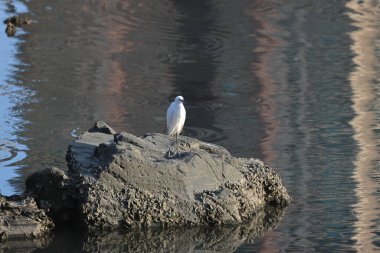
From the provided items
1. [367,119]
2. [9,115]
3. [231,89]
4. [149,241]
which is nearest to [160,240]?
[149,241]

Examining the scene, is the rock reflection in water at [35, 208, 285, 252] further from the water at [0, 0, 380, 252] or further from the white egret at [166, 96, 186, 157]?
the white egret at [166, 96, 186, 157]

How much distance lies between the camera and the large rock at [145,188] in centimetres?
955

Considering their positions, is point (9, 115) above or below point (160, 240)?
below

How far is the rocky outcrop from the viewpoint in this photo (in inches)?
367

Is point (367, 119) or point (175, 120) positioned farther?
point (367, 119)

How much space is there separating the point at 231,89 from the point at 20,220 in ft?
22.6

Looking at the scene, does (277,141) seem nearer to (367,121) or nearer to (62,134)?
(367,121)

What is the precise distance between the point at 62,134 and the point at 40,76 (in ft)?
11.4

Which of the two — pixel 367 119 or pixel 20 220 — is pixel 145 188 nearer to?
pixel 20 220

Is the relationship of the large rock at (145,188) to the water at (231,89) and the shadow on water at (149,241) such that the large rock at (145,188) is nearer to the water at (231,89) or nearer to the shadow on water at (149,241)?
the shadow on water at (149,241)

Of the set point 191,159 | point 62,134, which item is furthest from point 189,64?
point 191,159

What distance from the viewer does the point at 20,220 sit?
9383 millimetres

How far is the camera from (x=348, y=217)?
394 inches

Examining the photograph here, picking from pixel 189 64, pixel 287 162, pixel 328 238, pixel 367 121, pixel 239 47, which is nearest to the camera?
pixel 328 238
